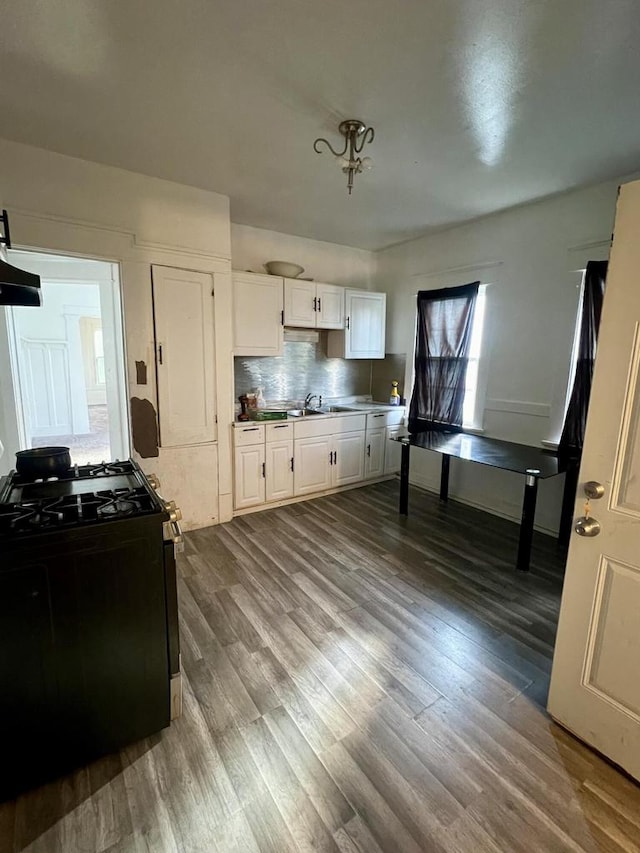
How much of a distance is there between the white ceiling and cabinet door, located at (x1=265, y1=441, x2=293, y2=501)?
2.20 m

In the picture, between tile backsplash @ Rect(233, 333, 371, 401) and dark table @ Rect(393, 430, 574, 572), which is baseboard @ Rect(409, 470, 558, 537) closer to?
dark table @ Rect(393, 430, 574, 572)

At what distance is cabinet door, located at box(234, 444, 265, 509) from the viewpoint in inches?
142

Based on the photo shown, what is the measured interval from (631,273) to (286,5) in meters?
1.55

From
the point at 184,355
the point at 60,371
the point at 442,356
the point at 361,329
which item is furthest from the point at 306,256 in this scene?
the point at 60,371

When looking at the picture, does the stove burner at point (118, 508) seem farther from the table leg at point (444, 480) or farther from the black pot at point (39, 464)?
the table leg at point (444, 480)

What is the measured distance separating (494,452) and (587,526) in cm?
184

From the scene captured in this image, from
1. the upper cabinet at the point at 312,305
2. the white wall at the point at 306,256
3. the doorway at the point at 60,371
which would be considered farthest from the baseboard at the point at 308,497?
the doorway at the point at 60,371

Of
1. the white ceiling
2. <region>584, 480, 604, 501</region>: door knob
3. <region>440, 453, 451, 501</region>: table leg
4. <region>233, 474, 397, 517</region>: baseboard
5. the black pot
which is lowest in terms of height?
<region>233, 474, 397, 517</region>: baseboard

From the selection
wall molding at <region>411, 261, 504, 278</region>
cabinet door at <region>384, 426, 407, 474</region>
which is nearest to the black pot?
cabinet door at <region>384, 426, 407, 474</region>

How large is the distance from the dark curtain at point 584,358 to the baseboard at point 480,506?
699mm

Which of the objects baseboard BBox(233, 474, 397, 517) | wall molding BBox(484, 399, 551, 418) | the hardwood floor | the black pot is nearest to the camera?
the hardwood floor

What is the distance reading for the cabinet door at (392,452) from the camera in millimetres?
4652

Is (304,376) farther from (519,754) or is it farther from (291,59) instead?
(519,754)

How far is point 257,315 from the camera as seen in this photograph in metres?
3.69
